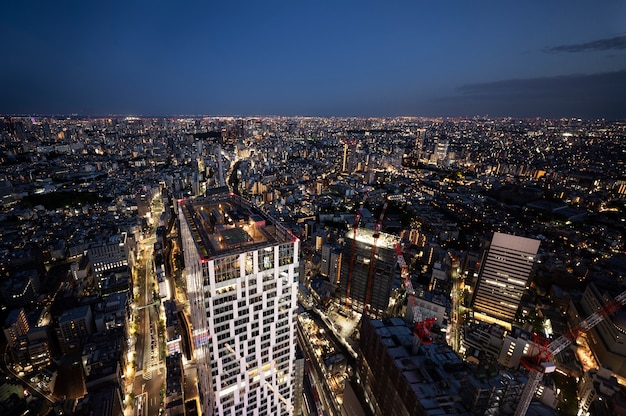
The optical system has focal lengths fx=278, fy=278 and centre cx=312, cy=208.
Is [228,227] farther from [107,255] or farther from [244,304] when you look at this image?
[107,255]

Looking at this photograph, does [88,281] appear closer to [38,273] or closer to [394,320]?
[38,273]

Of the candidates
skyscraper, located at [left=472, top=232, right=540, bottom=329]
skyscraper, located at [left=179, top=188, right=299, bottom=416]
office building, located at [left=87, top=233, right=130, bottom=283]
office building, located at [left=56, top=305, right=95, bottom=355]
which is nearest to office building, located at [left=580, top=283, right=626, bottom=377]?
skyscraper, located at [left=472, top=232, right=540, bottom=329]

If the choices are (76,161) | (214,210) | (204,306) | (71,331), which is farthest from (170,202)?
(76,161)

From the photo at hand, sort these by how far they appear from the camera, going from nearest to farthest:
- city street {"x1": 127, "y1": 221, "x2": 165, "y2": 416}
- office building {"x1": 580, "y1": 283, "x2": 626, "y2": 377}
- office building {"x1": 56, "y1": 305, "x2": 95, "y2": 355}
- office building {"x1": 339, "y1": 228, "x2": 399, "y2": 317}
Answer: city street {"x1": 127, "y1": 221, "x2": 165, "y2": 416} < office building {"x1": 580, "y1": 283, "x2": 626, "y2": 377} < office building {"x1": 56, "y1": 305, "x2": 95, "y2": 355} < office building {"x1": 339, "y1": 228, "x2": 399, "y2": 317}

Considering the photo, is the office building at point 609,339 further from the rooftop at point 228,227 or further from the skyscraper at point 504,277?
the rooftop at point 228,227

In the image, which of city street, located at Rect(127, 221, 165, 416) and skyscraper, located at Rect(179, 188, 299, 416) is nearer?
skyscraper, located at Rect(179, 188, 299, 416)

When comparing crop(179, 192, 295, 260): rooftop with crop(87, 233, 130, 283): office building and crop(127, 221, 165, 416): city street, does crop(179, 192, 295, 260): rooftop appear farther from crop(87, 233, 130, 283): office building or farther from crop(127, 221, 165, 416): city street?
crop(87, 233, 130, 283): office building

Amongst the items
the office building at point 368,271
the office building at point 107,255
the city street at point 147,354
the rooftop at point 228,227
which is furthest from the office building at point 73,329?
the office building at point 368,271
